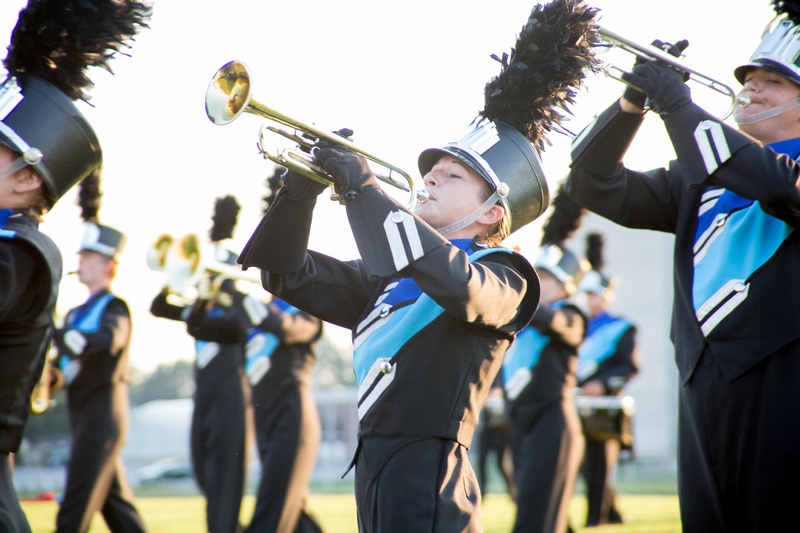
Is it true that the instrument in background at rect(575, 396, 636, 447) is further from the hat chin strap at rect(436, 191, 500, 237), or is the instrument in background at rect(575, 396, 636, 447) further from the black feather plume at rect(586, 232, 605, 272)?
the hat chin strap at rect(436, 191, 500, 237)

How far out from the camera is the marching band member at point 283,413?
20.4 feet

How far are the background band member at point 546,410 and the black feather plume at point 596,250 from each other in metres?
4.12

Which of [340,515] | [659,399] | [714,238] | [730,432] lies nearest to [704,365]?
[730,432]

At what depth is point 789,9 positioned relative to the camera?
3.14m

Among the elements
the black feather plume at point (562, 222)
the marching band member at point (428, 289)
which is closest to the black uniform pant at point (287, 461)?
the black feather plume at point (562, 222)

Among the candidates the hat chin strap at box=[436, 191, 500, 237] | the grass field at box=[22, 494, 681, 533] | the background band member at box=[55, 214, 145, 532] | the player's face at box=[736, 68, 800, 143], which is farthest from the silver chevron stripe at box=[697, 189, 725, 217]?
the grass field at box=[22, 494, 681, 533]

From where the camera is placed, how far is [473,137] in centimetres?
311

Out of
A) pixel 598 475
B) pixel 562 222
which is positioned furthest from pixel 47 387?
pixel 598 475

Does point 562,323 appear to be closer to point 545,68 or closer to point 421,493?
point 545,68

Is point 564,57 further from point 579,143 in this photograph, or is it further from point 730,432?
point 730,432

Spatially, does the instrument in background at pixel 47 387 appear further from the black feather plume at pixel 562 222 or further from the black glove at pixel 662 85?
the black feather plume at pixel 562 222

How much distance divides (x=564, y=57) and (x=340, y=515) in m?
8.17

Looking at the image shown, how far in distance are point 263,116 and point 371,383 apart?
3.08 feet

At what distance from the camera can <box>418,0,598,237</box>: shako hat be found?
10.2ft
